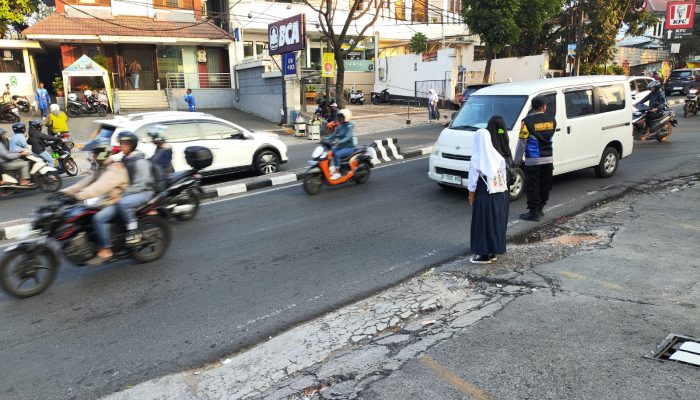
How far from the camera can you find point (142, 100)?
27797 millimetres

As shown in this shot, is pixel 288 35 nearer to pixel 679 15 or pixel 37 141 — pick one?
pixel 37 141

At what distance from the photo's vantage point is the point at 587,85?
9234mm

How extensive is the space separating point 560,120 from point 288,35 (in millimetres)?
15376

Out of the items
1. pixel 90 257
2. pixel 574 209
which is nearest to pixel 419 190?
pixel 574 209

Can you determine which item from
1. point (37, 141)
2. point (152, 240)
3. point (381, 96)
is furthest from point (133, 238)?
point (381, 96)

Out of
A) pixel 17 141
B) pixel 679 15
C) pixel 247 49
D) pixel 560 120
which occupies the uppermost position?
pixel 679 15

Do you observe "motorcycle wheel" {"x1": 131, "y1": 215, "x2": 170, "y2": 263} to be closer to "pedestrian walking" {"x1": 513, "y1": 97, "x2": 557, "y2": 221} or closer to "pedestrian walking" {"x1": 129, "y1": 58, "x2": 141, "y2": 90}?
"pedestrian walking" {"x1": 513, "y1": 97, "x2": 557, "y2": 221}

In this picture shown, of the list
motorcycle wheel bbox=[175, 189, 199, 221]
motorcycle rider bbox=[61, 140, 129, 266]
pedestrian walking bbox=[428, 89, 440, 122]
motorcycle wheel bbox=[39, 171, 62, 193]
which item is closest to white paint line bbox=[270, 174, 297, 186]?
motorcycle wheel bbox=[175, 189, 199, 221]

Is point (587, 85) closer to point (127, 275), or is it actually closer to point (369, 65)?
point (127, 275)

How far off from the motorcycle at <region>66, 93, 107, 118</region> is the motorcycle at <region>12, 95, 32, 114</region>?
2.84 m

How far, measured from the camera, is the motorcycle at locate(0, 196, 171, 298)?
5.25m

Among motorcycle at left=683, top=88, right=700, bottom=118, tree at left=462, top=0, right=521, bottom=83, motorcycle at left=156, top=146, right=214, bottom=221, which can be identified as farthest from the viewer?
tree at left=462, top=0, right=521, bottom=83

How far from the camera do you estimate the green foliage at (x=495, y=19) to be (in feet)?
88.7

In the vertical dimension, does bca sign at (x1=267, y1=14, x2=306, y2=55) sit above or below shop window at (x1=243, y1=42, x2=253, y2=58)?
below
